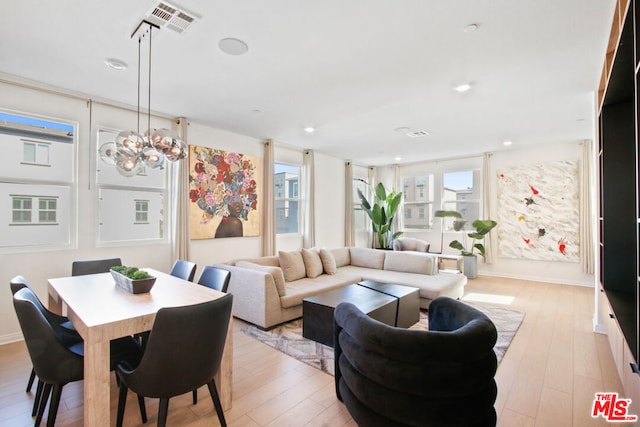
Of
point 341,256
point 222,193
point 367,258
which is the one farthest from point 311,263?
point 222,193

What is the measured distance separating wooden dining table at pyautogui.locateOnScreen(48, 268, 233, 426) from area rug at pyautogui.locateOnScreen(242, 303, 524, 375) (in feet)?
2.96

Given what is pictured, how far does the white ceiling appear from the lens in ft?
6.97

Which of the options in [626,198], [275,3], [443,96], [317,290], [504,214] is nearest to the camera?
[275,3]

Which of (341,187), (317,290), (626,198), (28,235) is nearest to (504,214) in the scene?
(341,187)

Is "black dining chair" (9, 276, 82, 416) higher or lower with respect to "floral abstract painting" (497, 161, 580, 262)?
lower

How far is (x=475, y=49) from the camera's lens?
2574 millimetres

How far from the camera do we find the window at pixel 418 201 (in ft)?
25.0

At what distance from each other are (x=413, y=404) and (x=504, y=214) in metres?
6.15

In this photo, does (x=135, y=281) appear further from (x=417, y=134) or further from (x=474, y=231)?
(x=474, y=231)

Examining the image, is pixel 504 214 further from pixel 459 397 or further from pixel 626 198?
pixel 459 397

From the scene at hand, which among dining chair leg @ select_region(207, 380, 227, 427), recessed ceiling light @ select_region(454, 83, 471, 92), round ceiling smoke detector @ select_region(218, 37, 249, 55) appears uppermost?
round ceiling smoke detector @ select_region(218, 37, 249, 55)

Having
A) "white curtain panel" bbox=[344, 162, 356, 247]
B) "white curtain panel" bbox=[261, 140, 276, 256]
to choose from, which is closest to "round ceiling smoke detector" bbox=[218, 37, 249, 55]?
"white curtain panel" bbox=[261, 140, 276, 256]

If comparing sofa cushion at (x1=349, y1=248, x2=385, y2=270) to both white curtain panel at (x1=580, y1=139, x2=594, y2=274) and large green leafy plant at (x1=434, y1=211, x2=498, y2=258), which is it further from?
white curtain panel at (x1=580, y1=139, x2=594, y2=274)

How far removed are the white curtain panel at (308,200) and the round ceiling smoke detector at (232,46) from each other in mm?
3739
